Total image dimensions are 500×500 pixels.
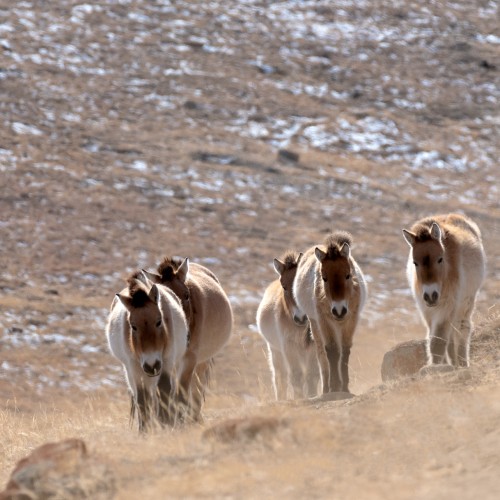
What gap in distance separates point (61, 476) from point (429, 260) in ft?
17.6

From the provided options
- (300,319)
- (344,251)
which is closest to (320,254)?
(344,251)

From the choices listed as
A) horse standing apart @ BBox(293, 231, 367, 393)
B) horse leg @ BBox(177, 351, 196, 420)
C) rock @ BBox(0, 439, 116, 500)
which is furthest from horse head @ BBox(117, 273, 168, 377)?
rock @ BBox(0, 439, 116, 500)

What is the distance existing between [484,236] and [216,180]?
11.4m

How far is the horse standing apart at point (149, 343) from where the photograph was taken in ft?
37.6

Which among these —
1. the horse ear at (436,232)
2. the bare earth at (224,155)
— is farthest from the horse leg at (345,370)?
the bare earth at (224,155)

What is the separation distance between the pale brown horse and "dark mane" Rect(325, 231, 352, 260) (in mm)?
1780

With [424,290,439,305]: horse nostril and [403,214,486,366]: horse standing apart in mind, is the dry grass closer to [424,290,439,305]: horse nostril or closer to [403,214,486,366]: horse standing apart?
[424,290,439,305]: horse nostril

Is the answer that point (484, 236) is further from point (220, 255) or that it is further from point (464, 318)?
point (464, 318)

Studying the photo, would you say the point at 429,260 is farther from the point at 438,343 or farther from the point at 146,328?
the point at 146,328

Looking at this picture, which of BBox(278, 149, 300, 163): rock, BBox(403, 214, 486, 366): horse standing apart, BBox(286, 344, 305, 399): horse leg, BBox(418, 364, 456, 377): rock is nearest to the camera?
BBox(418, 364, 456, 377): rock

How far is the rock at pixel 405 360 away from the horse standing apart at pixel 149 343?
9.26ft

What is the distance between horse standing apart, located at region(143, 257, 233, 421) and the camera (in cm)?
1278

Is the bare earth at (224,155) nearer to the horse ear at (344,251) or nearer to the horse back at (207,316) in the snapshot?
the horse back at (207,316)

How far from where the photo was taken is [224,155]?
4831 cm
